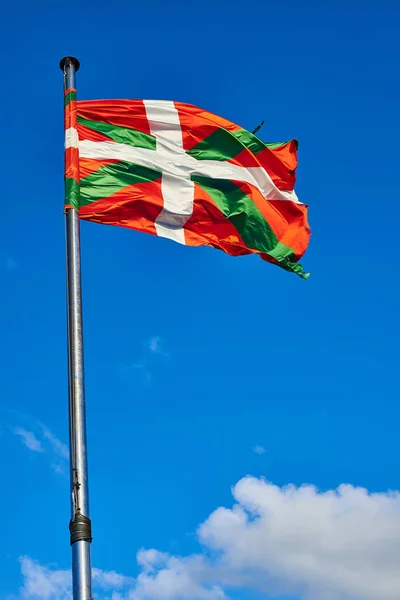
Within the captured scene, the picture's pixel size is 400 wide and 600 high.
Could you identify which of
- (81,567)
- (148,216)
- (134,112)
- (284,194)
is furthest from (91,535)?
(284,194)

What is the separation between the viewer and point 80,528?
1254 centimetres

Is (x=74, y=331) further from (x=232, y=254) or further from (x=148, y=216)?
(x=232, y=254)

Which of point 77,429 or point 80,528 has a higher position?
point 77,429

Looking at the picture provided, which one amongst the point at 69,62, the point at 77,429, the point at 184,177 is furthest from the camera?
the point at 184,177

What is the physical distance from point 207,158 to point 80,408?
1025cm

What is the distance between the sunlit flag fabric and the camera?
18844 mm

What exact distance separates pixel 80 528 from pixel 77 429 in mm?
1631

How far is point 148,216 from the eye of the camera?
64.1 ft

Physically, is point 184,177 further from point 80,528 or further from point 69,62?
point 80,528

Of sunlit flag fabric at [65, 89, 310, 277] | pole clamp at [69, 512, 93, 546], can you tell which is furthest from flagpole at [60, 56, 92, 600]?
sunlit flag fabric at [65, 89, 310, 277]

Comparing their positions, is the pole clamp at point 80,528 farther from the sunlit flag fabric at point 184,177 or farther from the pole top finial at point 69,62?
the pole top finial at point 69,62

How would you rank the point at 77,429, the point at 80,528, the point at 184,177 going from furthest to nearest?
the point at 184,177
the point at 77,429
the point at 80,528

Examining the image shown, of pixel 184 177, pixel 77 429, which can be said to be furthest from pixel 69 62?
pixel 77 429

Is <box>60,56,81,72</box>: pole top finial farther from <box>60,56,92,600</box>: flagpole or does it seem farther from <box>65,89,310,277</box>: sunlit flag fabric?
<box>60,56,92,600</box>: flagpole
